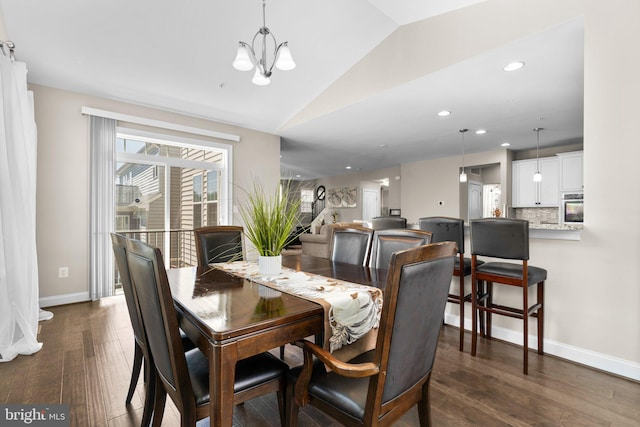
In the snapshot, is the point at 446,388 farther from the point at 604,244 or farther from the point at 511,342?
the point at 604,244

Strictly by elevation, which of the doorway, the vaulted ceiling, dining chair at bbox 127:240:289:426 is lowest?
dining chair at bbox 127:240:289:426

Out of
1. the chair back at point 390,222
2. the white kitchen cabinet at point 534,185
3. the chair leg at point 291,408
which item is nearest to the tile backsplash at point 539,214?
the white kitchen cabinet at point 534,185

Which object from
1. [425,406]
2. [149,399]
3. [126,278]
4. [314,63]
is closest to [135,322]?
[126,278]

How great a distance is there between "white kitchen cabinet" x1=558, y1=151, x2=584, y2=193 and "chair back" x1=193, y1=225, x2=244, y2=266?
6.23 metres

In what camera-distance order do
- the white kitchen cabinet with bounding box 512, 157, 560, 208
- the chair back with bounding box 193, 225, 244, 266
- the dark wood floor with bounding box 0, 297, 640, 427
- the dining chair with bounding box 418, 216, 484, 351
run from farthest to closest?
the white kitchen cabinet with bounding box 512, 157, 560, 208
the dining chair with bounding box 418, 216, 484, 351
the chair back with bounding box 193, 225, 244, 266
the dark wood floor with bounding box 0, 297, 640, 427

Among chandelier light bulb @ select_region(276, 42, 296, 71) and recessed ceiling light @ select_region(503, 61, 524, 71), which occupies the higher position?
recessed ceiling light @ select_region(503, 61, 524, 71)

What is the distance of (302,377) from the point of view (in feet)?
3.83

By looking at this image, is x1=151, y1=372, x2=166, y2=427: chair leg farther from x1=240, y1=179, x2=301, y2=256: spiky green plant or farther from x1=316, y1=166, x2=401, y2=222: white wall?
x1=316, y1=166, x2=401, y2=222: white wall

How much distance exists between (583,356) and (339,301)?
2191 mm

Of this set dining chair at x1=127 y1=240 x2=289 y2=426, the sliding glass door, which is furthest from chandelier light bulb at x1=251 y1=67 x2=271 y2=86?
the sliding glass door

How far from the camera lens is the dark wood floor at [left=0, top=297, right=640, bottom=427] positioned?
63.2 inches

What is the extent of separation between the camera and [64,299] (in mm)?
3555

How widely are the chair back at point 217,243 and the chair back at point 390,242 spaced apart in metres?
1.07

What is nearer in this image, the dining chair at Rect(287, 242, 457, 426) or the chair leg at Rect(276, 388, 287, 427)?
the dining chair at Rect(287, 242, 457, 426)
